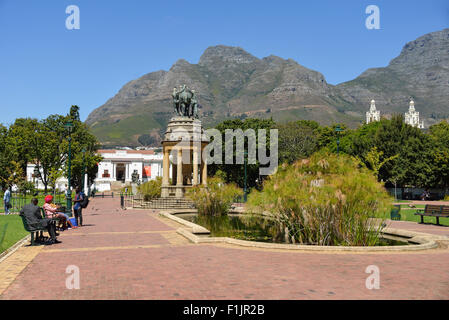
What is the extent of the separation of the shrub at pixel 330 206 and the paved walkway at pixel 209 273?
6.26 feet

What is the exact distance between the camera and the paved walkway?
700cm

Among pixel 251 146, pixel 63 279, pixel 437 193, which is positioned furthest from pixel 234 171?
pixel 63 279

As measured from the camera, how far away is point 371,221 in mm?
13406

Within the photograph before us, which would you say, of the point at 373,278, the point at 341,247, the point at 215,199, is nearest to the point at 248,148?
the point at 215,199

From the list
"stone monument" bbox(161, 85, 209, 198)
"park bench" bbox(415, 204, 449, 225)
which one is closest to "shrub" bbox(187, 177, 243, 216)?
"stone monument" bbox(161, 85, 209, 198)

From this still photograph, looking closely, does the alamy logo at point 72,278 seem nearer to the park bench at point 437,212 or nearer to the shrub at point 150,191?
the park bench at point 437,212

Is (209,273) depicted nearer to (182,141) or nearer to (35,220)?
(35,220)

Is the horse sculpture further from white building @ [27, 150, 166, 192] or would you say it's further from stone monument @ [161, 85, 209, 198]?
white building @ [27, 150, 166, 192]

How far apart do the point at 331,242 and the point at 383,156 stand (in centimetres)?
4518

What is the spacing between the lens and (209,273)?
28.3 ft

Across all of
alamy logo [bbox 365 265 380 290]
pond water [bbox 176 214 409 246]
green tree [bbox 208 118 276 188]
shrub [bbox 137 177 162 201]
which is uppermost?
green tree [bbox 208 118 276 188]

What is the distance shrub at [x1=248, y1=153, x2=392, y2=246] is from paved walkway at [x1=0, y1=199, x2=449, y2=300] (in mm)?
1908

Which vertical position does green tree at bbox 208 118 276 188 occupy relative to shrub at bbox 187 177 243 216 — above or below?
above
